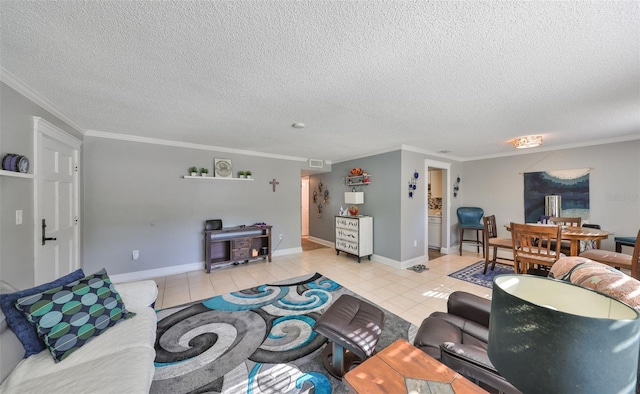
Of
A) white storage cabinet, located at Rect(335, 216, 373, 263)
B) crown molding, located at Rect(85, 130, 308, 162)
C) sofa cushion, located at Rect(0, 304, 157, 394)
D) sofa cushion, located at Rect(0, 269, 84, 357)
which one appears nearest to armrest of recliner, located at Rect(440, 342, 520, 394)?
sofa cushion, located at Rect(0, 304, 157, 394)

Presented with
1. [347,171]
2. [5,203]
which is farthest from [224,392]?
[347,171]

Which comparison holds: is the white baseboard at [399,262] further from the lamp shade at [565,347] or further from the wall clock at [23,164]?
the wall clock at [23,164]

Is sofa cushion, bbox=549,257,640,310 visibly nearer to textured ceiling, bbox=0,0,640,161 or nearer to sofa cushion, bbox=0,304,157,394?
textured ceiling, bbox=0,0,640,161

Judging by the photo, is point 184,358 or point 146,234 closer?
point 184,358

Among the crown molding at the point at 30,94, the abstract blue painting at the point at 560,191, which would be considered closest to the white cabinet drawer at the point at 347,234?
the abstract blue painting at the point at 560,191

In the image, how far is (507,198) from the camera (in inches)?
193

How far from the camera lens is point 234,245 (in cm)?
418

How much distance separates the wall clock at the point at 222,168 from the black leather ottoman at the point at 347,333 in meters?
3.36

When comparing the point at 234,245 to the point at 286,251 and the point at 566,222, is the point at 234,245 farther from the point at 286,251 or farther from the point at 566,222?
the point at 566,222

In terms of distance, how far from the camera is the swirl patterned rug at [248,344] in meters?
1.61

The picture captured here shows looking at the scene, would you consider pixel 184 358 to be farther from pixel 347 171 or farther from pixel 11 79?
pixel 347 171

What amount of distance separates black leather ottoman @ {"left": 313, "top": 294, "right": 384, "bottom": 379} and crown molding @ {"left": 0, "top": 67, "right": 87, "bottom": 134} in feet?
10.1

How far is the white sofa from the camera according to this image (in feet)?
3.63

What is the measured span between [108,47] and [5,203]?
1534mm
